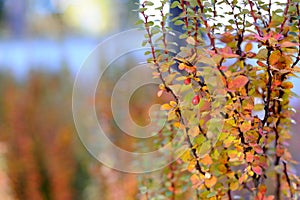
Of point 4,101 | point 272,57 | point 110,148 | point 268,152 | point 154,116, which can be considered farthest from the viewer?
point 4,101

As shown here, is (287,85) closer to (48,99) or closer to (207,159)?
(207,159)

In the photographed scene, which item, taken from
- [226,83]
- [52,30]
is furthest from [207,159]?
[52,30]

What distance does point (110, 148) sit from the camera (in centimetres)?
144

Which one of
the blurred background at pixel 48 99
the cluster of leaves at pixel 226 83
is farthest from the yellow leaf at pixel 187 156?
the blurred background at pixel 48 99

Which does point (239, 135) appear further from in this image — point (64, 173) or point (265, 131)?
point (64, 173)

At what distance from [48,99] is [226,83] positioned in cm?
108

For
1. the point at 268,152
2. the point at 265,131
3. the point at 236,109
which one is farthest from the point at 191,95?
the point at 268,152

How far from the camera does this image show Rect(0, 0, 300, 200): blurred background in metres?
1.48

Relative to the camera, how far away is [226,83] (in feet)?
2.29

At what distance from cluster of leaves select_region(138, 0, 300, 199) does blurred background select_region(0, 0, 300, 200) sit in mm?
662

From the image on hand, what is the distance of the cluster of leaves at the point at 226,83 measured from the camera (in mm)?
705

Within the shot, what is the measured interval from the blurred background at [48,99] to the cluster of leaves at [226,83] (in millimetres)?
662

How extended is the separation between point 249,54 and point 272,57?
8 cm

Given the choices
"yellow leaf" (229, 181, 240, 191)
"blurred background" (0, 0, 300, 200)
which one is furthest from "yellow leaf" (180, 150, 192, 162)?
"blurred background" (0, 0, 300, 200)
